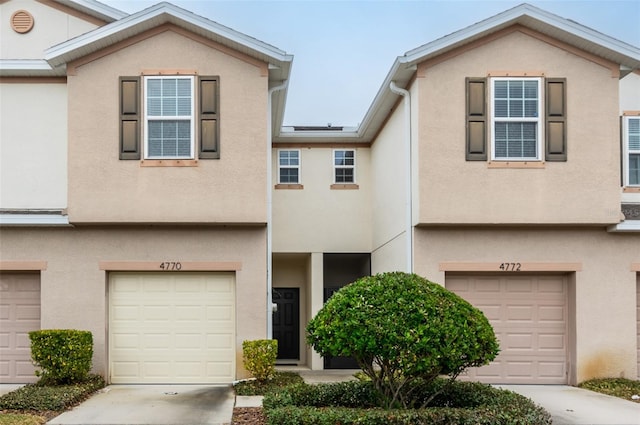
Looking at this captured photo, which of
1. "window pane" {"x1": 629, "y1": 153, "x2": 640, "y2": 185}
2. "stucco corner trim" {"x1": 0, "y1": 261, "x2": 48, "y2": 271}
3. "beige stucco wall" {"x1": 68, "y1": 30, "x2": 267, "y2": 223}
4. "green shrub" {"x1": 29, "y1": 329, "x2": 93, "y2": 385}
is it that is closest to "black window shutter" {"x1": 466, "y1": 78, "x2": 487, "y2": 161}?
"beige stucco wall" {"x1": 68, "y1": 30, "x2": 267, "y2": 223}

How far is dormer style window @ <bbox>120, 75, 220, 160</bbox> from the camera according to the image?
1305 cm

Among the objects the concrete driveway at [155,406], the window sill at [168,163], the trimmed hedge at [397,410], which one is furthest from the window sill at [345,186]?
the trimmed hedge at [397,410]

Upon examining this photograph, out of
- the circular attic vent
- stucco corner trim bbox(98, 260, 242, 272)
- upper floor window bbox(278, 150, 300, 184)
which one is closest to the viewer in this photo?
stucco corner trim bbox(98, 260, 242, 272)

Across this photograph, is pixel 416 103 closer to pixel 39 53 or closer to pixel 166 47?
pixel 166 47

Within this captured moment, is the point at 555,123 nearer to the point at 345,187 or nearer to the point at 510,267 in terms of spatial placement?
the point at 510,267

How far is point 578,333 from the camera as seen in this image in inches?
522

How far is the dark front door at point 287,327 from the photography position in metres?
19.4

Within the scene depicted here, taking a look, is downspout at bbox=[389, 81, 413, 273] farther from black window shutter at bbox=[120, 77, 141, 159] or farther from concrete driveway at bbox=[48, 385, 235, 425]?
black window shutter at bbox=[120, 77, 141, 159]

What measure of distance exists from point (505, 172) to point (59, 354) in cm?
870

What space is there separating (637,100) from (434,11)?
5.50 meters

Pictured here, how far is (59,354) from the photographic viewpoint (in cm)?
1216

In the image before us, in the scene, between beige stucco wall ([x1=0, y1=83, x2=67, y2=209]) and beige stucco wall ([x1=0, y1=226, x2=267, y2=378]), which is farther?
beige stucco wall ([x1=0, y1=83, x2=67, y2=209])

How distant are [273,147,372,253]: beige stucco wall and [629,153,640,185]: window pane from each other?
20.5 feet

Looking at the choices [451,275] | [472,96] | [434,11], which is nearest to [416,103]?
[472,96]
